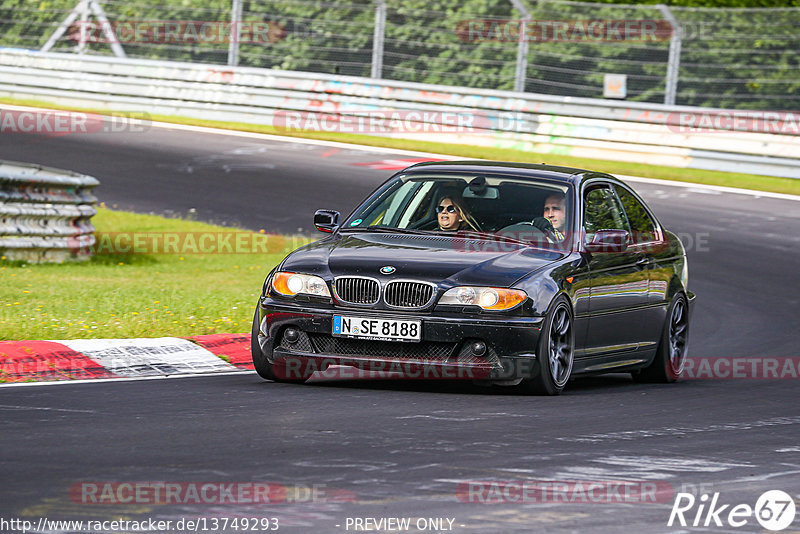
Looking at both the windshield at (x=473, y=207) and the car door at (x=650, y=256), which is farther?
the car door at (x=650, y=256)

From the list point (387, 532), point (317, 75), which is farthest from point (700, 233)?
point (387, 532)

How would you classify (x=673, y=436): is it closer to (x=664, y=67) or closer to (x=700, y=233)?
(x=700, y=233)

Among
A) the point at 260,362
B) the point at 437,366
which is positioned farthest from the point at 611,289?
the point at 260,362

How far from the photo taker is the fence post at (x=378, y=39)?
25.4 meters

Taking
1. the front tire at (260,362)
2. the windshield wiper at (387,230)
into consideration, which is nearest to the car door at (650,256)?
the windshield wiper at (387,230)

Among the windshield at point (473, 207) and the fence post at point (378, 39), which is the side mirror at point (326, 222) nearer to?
the windshield at point (473, 207)

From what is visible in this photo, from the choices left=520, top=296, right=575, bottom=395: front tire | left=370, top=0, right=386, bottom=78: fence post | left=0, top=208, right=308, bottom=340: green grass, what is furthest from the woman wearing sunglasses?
left=370, top=0, right=386, bottom=78: fence post

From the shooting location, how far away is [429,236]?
31.0 feet

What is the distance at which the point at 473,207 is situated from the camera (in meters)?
9.77

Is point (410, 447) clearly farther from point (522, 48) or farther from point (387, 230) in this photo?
point (522, 48)

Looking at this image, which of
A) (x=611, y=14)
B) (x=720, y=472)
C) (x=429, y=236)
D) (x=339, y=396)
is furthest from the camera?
(x=611, y=14)

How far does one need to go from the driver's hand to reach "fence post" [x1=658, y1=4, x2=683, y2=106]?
14417mm

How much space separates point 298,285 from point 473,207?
157 cm

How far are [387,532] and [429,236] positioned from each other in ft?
14.6
